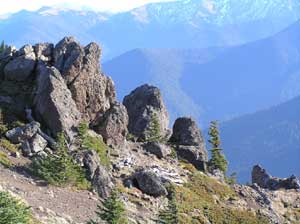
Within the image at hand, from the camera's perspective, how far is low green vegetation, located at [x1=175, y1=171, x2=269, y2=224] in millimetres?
70562

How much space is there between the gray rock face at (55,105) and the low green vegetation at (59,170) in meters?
8.42

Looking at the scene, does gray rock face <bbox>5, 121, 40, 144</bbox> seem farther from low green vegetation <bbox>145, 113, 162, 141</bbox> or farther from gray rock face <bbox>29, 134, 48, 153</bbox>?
low green vegetation <bbox>145, 113, 162, 141</bbox>

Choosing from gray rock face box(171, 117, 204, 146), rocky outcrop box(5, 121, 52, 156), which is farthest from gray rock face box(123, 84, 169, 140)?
rocky outcrop box(5, 121, 52, 156)

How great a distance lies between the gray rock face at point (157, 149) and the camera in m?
85.6

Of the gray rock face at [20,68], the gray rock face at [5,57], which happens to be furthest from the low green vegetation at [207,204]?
the gray rock face at [5,57]

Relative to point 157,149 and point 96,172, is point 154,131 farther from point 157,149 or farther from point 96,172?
point 96,172

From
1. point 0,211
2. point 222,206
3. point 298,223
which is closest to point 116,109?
point 222,206

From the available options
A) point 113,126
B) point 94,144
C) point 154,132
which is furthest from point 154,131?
point 94,144

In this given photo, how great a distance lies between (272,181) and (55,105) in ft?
180

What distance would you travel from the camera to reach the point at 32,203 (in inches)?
2090

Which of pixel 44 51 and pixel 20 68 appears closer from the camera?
pixel 20 68

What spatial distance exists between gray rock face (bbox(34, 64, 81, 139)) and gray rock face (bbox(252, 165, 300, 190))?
158ft

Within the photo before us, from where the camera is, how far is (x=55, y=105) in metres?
72.0

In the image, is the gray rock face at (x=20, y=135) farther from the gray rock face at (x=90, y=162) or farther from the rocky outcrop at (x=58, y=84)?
the gray rock face at (x=90, y=162)
